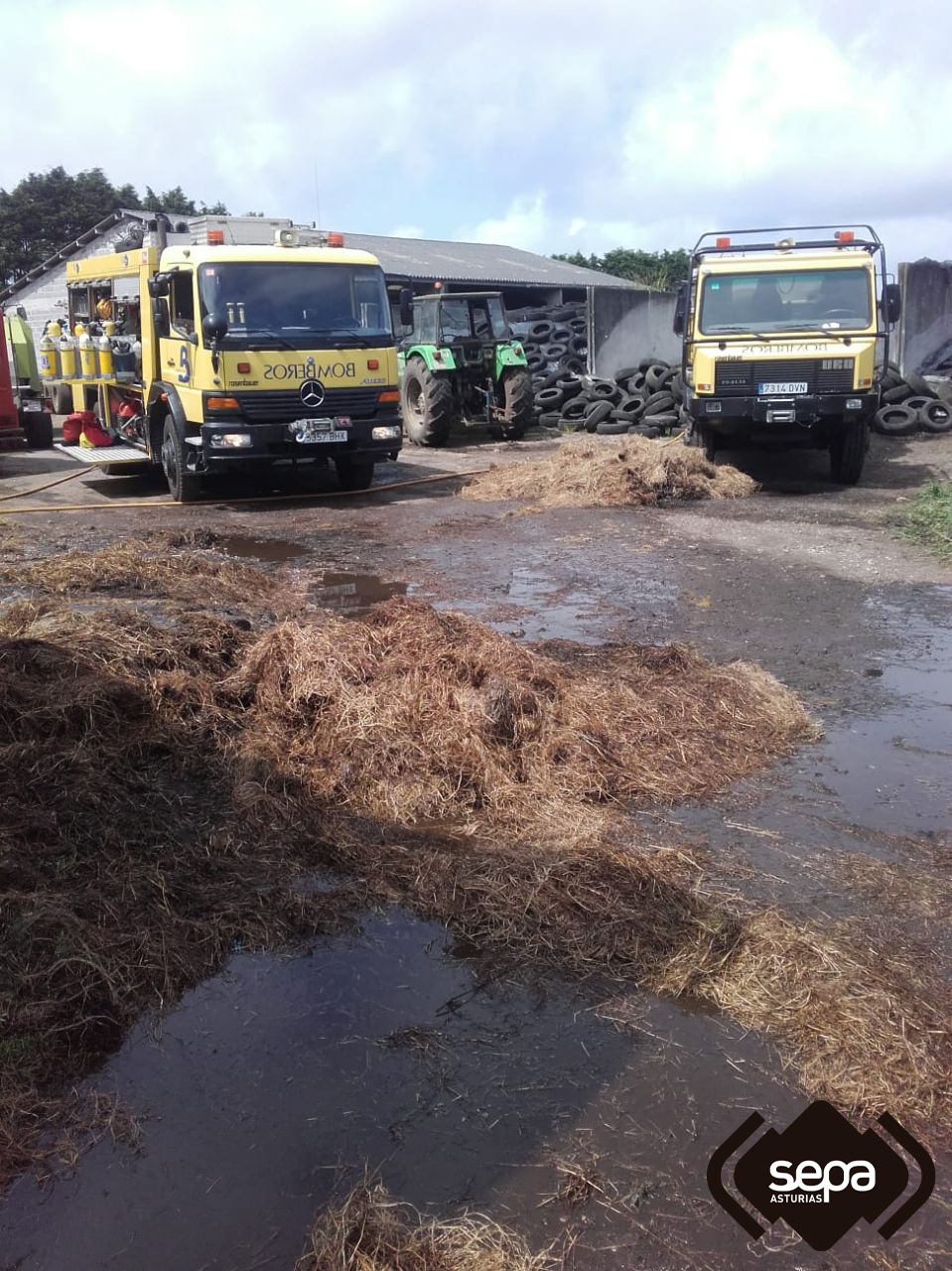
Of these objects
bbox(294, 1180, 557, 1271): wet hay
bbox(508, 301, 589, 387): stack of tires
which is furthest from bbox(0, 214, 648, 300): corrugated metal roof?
bbox(294, 1180, 557, 1271): wet hay

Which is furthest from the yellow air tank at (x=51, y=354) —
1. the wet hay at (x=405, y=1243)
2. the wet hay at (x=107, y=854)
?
the wet hay at (x=405, y=1243)

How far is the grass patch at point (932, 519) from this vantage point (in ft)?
33.3

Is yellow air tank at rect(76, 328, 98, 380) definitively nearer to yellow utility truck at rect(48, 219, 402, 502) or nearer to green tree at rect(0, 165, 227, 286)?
yellow utility truck at rect(48, 219, 402, 502)

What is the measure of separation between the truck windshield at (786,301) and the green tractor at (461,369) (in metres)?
5.14

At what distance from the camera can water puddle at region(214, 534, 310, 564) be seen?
983 centimetres

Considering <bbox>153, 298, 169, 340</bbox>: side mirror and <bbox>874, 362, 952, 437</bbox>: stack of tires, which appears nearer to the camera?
<bbox>153, 298, 169, 340</bbox>: side mirror

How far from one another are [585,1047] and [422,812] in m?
1.66

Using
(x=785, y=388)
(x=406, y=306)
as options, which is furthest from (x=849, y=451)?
(x=406, y=306)

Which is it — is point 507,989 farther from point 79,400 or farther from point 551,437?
point 551,437

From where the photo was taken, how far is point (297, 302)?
1152cm

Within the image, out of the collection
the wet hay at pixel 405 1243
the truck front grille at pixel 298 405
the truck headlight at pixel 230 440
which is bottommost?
the wet hay at pixel 405 1243

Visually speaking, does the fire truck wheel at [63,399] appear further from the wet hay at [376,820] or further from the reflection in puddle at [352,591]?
the wet hay at [376,820]

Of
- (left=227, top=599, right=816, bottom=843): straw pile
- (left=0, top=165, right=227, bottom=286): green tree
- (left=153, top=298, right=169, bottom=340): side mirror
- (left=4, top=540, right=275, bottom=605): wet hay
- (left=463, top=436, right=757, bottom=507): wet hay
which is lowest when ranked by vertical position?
(left=227, top=599, right=816, bottom=843): straw pile

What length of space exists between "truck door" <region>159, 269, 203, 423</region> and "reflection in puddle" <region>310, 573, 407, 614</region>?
11.6 feet
